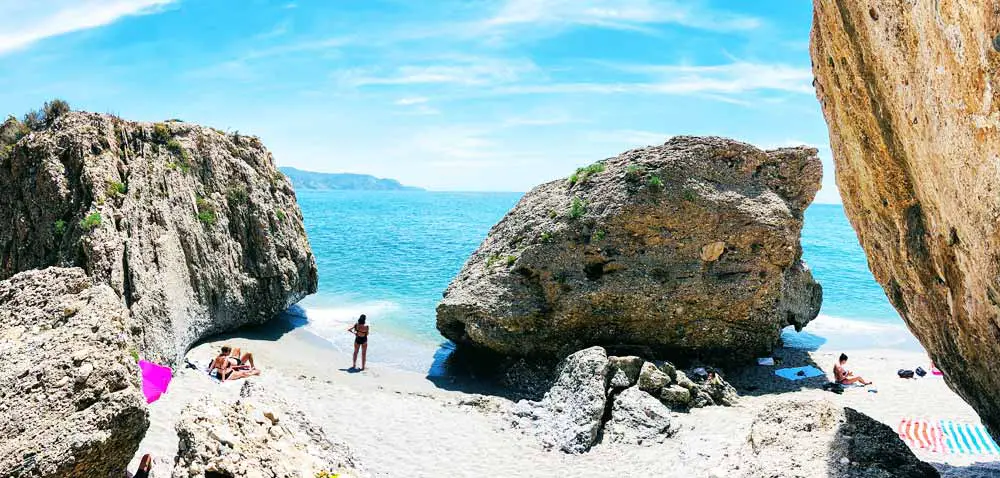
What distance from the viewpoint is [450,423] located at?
14078 millimetres

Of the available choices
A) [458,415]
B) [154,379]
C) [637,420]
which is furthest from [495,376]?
[154,379]

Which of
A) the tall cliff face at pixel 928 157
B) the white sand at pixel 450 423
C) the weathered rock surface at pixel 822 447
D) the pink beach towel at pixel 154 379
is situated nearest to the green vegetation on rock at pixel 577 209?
the white sand at pixel 450 423

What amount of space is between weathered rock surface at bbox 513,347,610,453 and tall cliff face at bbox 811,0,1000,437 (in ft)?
19.9

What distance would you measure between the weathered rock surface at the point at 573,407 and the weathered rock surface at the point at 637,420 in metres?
0.30

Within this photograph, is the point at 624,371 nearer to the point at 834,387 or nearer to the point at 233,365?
the point at 834,387

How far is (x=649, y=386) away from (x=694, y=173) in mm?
6242

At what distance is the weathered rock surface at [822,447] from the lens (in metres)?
8.48

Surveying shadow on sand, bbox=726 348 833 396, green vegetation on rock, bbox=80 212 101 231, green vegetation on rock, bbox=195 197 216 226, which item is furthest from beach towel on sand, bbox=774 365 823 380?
green vegetation on rock, bbox=80 212 101 231

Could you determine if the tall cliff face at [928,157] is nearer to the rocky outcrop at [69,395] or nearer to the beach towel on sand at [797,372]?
the beach towel on sand at [797,372]

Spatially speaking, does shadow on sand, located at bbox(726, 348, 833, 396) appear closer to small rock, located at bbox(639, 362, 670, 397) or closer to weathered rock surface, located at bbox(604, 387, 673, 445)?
small rock, located at bbox(639, 362, 670, 397)

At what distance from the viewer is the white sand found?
11.9 m

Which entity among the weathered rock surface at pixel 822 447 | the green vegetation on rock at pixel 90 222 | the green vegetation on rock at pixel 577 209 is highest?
the green vegetation on rock at pixel 577 209

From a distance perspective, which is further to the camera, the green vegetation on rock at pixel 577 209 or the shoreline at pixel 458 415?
the green vegetation on rock at pixel 577 209

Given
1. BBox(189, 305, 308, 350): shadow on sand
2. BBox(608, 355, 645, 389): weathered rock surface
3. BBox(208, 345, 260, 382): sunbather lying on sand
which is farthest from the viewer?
BBox(189, 305, 308, 350): shadow on sand
